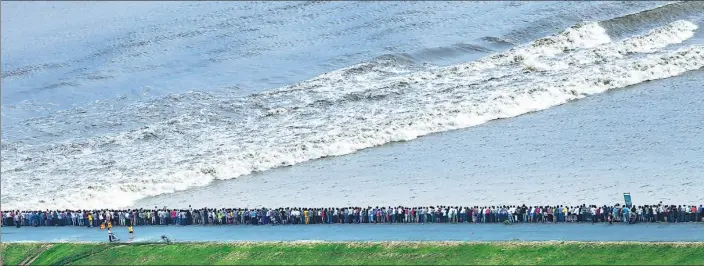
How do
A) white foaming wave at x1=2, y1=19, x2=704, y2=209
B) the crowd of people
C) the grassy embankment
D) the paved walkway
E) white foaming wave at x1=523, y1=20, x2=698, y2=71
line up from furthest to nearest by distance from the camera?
1. white foaming wave at x1=523, y1=20, x2=698, y2=71
2. white foaming wave at x1=2, y1=19, x2=704, y2=209
3. the crowd of people
4. the paved walkway
5. the grassy embankment

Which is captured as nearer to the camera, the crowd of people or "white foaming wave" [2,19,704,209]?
the crowd of people

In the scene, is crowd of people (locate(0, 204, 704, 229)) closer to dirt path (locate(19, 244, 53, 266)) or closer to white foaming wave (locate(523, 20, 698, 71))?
dirt path (locate(19, 244, 53, 266))

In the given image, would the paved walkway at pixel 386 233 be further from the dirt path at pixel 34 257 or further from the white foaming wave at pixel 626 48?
the white foaming wave at pixel 626 48

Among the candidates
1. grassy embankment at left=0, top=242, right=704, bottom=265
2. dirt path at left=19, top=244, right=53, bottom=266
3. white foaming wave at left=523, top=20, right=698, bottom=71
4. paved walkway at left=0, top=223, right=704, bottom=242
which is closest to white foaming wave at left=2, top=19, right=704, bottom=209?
white foaming wave at left=523, top=20, right=698, bottom=71

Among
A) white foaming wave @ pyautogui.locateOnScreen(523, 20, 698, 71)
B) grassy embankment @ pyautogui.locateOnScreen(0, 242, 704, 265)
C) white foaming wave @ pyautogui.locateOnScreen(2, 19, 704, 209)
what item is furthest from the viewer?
white foaming wave @ pyautogui.locateOnScreen(523, 20, 698, 71)

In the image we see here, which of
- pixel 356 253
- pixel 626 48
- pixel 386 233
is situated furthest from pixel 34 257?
pixel 626 48

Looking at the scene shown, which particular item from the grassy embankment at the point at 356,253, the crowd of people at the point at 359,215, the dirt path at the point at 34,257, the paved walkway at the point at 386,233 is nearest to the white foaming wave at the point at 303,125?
the crowd of people at the point at 359,215
